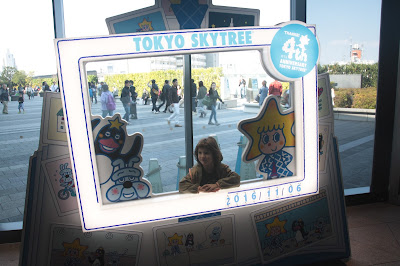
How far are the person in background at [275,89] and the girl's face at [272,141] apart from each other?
21 centimetres

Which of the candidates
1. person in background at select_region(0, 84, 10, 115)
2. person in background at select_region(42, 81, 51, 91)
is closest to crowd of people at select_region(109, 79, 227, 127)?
person in background at select_region(42, 81, 51, 91)

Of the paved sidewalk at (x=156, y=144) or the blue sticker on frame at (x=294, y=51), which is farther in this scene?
the paved sidewalk at (x=156, y=144)

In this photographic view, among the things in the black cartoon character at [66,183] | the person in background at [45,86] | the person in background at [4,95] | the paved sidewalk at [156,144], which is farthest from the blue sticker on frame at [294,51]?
the person in background at [4,95]

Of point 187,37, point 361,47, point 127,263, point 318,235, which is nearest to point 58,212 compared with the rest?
point 127,263

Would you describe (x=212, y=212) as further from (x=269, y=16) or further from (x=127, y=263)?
(x=269, y=16)

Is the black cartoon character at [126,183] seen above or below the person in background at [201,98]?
below

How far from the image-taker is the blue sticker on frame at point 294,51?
74.2 inches

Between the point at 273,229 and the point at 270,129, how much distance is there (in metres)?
0.66

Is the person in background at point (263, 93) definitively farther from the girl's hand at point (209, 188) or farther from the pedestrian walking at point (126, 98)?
the pedestrian walking at point (126, 98)

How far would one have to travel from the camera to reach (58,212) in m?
1.94

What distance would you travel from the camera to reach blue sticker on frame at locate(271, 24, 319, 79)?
1886 millimetres

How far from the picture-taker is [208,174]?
6.55 feet

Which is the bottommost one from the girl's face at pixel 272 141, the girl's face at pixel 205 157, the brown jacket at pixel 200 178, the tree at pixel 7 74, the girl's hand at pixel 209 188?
the girl's hand at pixel 209 188

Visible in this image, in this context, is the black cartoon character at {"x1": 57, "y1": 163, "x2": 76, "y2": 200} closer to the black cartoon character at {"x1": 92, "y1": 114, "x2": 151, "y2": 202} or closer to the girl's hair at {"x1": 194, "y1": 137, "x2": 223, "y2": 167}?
the black cartoon character at {"x1": 92, "y1": 114, "x2": 151, "y2": 202}
